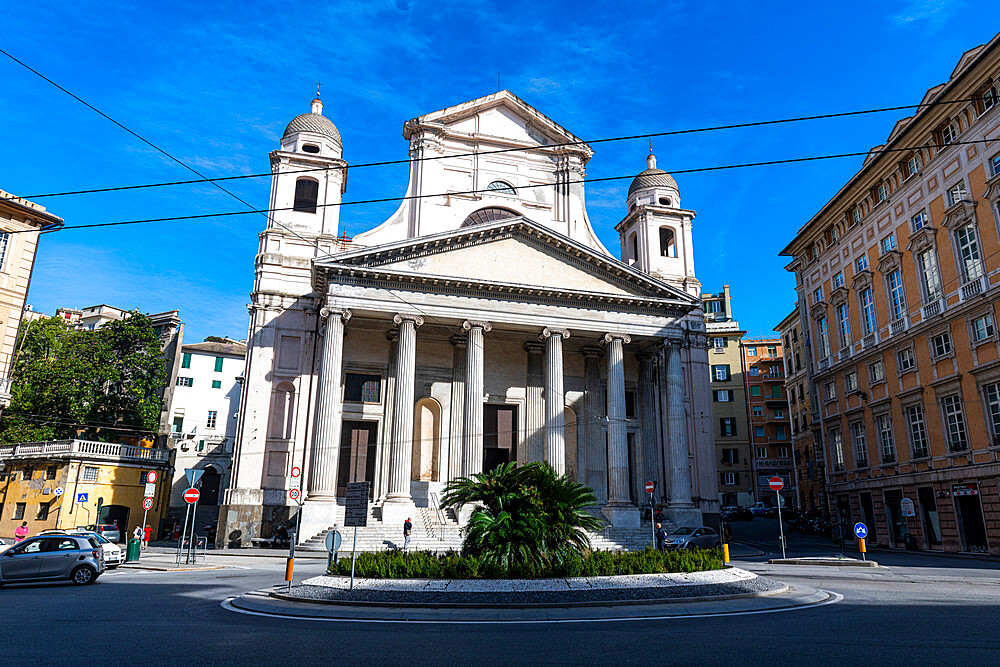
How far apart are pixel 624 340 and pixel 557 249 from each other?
214 inches

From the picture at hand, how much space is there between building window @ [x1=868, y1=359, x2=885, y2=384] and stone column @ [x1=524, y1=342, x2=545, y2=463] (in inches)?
663

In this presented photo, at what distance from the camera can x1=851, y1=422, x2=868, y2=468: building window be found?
3553 centimetres

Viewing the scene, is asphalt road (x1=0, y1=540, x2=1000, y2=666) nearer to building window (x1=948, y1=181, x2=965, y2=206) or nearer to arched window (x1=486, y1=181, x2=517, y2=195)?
building window (x1=948, y1=181, x2=965, y2=206)

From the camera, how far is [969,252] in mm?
28000

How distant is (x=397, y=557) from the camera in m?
15.5

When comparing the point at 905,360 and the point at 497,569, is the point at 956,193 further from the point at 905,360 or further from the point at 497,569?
the point at 497,569

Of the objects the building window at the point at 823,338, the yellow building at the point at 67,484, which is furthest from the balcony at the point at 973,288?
the yellow building at the point at 67,484

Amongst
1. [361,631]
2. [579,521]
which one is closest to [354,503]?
[579,521]

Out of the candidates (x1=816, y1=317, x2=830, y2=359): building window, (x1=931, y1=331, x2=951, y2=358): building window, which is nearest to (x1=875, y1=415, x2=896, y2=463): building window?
(x1=931, y1=331, x2=951, y2=358): building window

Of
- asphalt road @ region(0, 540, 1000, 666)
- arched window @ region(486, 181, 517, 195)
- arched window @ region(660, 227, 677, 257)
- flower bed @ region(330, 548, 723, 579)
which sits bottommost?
asphalt road @ region(0, 540, 1000, 666)

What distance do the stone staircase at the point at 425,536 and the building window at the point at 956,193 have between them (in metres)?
19.0

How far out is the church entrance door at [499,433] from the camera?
33844 millimetres

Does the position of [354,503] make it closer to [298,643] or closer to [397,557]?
[397,557]

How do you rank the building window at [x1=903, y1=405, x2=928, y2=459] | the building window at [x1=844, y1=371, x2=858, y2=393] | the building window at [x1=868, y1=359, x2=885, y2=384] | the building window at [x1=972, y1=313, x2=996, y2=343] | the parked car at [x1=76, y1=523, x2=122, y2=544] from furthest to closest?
the building window at [x1=844, y1=371, x2=858, y2=393] → the building window at [x1=868, y1=359, x2=885, y2=384] → the parked car at [x1=76, y1=523, x2=122, y2=544] → the building window at [x1=903, y1=405, x2=928, y2=459] → the building window at [x1=972, y1=313, x2=996, y2=343]
